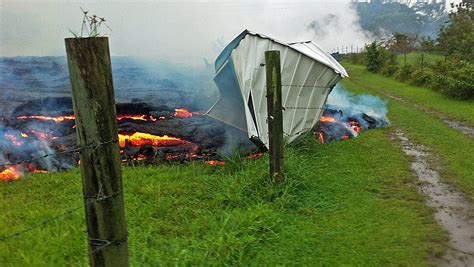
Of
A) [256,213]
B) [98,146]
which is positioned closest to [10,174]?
[256,213]

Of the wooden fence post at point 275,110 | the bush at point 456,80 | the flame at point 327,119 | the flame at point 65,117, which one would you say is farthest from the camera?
the bush at point 456,80

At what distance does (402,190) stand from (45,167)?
20.8ft

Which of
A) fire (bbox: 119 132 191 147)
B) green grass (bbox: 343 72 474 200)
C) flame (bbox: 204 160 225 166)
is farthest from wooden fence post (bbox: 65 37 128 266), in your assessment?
fire (bbox: 119 132 191 147)

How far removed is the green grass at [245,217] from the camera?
174 inches

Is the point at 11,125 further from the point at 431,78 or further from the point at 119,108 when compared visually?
the point at 431,78

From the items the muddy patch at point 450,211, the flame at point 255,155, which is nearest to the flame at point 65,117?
the flame at point 255,155

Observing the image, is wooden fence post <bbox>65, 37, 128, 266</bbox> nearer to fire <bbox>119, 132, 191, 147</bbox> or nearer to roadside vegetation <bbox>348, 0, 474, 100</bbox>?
fire <bbox>119, 132, 191, 147</bbox>

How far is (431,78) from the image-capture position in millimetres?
19438

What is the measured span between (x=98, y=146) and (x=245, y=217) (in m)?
2.80

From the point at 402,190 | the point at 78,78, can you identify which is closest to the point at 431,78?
the point at 402,190

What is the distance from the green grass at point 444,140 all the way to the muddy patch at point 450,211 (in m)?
0.23

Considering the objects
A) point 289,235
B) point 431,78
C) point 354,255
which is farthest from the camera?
point 431,78

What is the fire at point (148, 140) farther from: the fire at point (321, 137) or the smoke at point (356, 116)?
the smoke at point (356, 116)

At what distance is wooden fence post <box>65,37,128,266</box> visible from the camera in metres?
2.52
